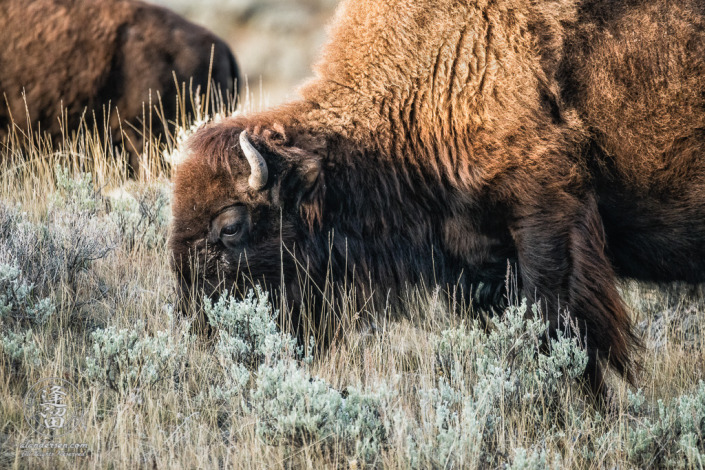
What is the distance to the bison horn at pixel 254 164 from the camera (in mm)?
3534

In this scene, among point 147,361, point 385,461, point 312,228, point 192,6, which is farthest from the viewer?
point 192,6

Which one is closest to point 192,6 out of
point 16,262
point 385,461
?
point 16,262

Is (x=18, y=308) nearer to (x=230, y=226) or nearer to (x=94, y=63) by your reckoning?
(x=230, y=226)

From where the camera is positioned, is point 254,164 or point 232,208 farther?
point 232,208

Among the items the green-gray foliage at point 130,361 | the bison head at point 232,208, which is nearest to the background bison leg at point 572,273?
the bison head at point 232,208

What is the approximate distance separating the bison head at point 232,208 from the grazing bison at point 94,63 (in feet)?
9.94

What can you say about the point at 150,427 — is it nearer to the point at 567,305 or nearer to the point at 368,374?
the point at 368,374

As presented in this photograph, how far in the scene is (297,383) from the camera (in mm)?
2791

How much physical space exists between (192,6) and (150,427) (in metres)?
23.9

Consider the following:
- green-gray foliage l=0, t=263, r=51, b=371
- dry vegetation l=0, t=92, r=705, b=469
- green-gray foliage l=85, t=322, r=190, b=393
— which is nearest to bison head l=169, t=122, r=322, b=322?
dry vegetation l=0, t=92, r=705, b=469

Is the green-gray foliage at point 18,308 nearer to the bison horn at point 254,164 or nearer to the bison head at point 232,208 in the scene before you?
the bison head at point 232,208

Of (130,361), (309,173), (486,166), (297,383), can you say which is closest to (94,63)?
(309,173)

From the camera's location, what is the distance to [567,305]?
140 inches

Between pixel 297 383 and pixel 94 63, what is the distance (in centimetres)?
516
